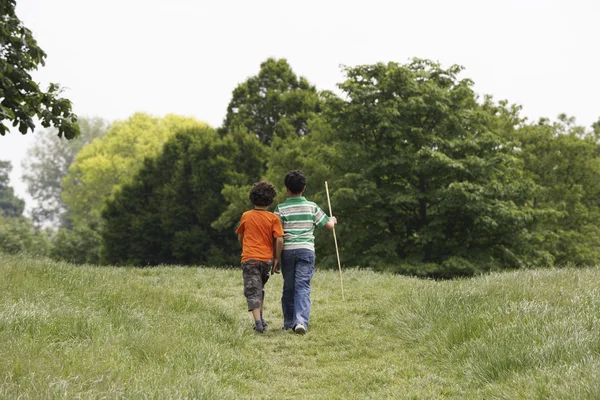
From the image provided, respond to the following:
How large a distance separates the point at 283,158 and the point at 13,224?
37865mm

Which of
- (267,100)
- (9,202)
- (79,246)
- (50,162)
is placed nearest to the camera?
(267,100)

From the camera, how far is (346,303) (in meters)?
10.9

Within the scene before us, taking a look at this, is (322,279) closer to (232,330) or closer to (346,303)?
(346,303)

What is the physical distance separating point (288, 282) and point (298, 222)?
0.98 meters

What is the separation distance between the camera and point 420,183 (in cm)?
2578

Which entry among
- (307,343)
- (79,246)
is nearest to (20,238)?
(79,246)

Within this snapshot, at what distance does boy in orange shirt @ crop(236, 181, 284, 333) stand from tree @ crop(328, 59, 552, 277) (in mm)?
15105

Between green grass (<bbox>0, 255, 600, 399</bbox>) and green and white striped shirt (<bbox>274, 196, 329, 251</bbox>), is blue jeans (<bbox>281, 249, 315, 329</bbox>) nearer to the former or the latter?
green and white striped shirt (<bbox>274, 196, 329, 251</bbox>)

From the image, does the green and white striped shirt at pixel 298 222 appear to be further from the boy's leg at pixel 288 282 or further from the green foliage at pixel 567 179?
the green foliage at pixel 567 179

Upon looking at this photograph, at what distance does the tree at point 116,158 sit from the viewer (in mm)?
62125

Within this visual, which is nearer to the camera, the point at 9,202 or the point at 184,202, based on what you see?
the point at 184,202

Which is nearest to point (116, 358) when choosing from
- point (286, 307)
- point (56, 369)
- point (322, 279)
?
point (56, 369)

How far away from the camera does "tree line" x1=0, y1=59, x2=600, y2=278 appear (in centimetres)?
2473

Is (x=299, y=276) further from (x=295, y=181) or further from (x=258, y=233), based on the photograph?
(x=295, y=181)
